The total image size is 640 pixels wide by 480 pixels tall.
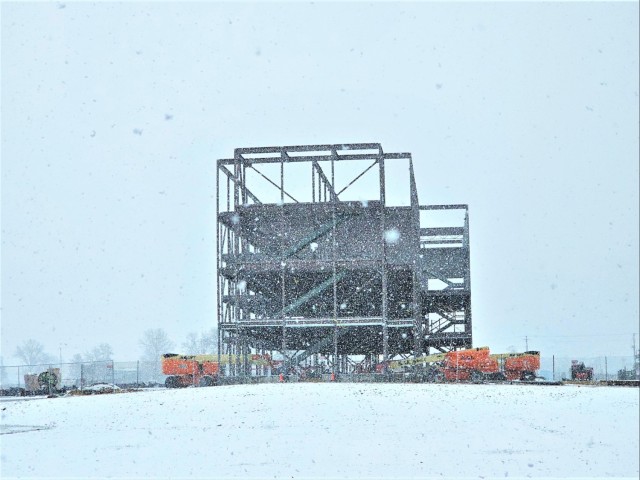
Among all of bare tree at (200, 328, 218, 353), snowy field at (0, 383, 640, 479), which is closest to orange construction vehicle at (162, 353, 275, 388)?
snowy field at (0, 383, 640, 479)

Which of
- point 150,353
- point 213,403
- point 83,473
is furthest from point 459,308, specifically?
point 150,353

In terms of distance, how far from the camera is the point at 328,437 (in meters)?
12.7

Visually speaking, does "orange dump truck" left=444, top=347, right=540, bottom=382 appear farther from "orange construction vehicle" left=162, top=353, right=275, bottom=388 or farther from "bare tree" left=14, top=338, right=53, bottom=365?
"bare tree" left=14, top=338, right=53, bottom=365

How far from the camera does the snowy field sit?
33.4 feet

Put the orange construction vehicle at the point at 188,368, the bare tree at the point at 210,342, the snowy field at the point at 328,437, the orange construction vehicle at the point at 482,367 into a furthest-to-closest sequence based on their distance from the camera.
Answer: the bare tree at the point at 210,342
the orange construction vehicle at the point at 188,368
the orange construction vehicle at the point at 482,367
the snowy field at the point at 328,437

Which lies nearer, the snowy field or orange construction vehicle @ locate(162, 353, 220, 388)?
the snowy field

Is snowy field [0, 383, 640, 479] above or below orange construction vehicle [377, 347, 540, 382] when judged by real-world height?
above

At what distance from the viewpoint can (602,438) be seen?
12.4 metres

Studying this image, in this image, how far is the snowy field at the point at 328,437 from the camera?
10.2 metres

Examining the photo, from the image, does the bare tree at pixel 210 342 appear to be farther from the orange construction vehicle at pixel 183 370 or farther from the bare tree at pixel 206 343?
the orange construction vehicle at pixel 183 370

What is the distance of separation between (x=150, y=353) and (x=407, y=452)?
15766 centimetres

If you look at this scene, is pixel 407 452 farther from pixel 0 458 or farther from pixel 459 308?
pixel 459 308

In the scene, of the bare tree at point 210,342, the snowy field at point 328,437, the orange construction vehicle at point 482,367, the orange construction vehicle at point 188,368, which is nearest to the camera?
the snowy field at point 328,437

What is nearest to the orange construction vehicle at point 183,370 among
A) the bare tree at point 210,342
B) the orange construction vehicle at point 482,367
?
the orange construction vehicle at point 482,367
